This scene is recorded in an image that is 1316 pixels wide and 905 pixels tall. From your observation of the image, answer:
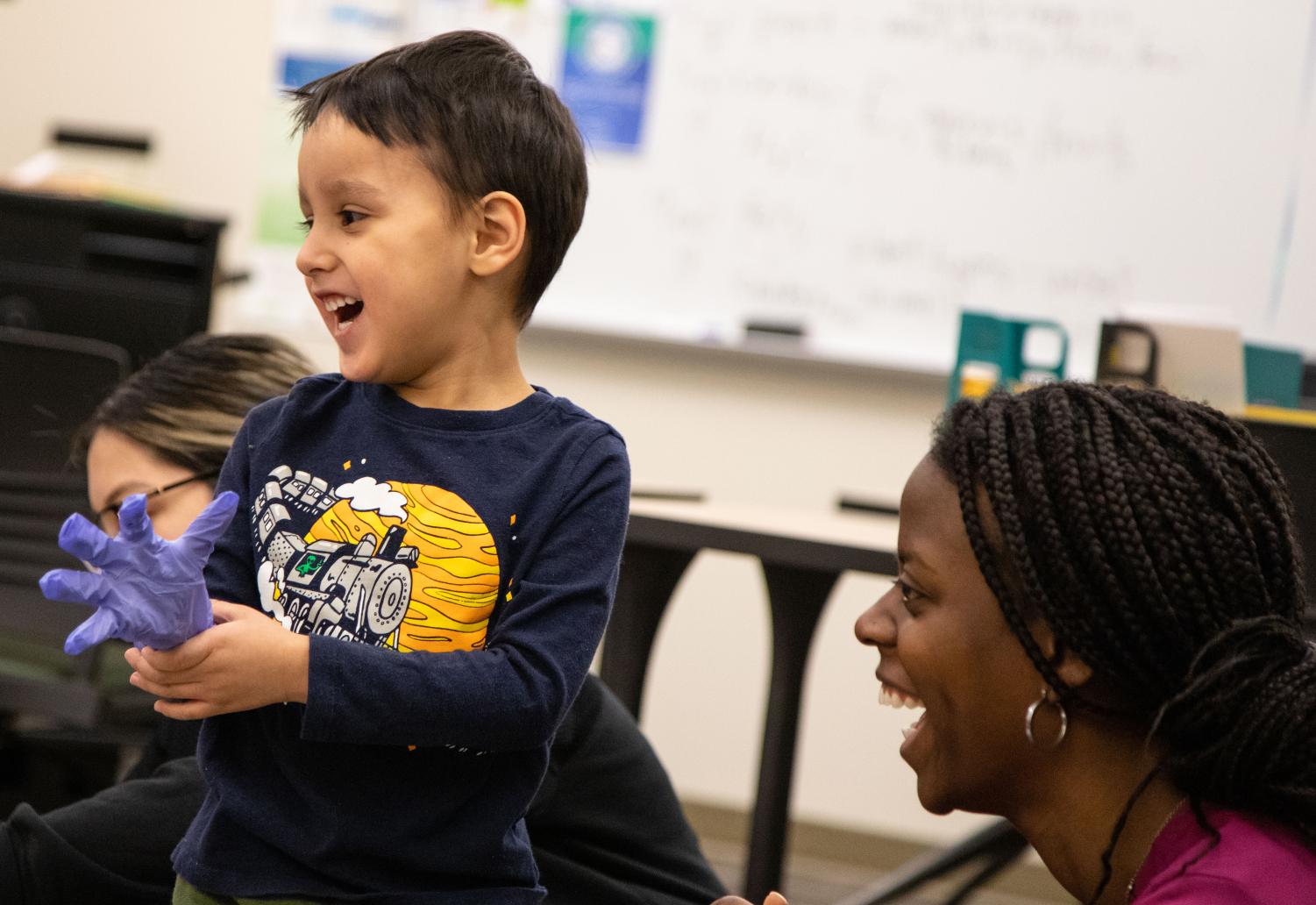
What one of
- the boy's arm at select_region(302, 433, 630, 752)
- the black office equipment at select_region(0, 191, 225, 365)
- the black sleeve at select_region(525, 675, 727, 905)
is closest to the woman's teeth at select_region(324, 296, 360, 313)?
the boy's arm at select_region(302, 433, 630, 752)

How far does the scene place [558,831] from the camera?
160 centimetres

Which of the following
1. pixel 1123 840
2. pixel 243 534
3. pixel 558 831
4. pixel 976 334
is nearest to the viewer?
pixel 1123 840

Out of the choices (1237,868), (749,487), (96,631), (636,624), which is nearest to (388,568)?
(96,631)

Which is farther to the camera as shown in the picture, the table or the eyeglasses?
the table

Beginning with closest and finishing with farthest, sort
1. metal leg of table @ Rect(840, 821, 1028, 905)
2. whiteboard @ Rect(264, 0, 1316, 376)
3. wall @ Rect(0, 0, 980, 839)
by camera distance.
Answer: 1. metal leg of table @ Rect(840, 821, 1028, 905)
2. whiteboard @ Rect(264, 0, 1316, 376)
3. wall @ Rect(0, 0, 980, 839)

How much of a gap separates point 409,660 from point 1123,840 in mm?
520

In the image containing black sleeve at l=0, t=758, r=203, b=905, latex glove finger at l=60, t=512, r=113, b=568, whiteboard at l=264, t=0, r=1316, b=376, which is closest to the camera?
latex glove finger at l=60, t=512, r=113, b=568

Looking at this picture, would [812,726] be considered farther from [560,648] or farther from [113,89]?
[560,648]

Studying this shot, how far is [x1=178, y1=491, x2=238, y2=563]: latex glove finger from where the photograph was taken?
3.16 ft

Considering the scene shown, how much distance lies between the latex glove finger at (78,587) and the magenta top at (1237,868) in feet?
2.24

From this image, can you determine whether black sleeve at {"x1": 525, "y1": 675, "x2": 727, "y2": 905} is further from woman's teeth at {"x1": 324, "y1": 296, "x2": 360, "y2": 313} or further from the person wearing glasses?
woman's teeth at {"x1": 324, "y1": 296, "x2": 360, "y2": 313}

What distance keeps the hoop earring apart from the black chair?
1685mm

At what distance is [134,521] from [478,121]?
45 centimetres

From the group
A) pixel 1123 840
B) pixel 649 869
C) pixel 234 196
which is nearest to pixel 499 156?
pixel 1123 840
